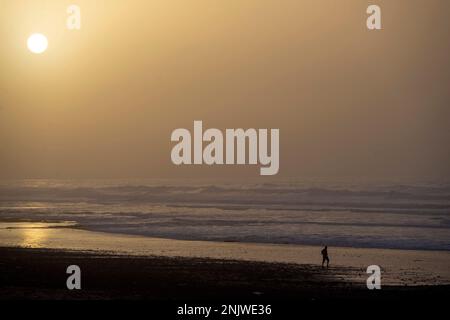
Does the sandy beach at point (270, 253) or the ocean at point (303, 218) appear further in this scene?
the ocean at point (303, 218)

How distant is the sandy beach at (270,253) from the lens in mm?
24516

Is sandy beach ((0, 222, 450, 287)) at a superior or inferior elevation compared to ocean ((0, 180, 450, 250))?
superior

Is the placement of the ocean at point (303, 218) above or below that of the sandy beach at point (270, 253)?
below

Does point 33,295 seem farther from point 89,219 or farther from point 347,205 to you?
point 347,205

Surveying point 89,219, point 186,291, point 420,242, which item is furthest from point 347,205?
point 186,291

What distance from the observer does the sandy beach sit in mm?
24516

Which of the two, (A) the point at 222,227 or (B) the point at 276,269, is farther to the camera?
(A) the point at 222,227

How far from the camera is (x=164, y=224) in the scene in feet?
144

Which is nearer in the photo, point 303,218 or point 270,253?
point 270,253

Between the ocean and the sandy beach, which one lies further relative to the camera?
the ocean

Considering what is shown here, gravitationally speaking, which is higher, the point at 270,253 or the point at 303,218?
the point at 270,253

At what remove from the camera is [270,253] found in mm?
30156

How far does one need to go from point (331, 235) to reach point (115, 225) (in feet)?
41.8
